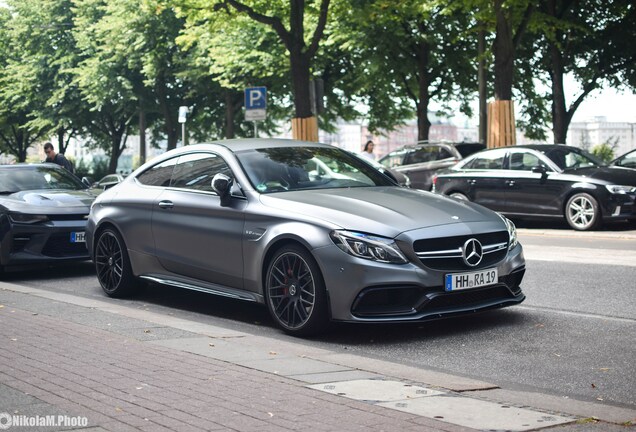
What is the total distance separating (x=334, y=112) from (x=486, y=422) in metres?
42.4

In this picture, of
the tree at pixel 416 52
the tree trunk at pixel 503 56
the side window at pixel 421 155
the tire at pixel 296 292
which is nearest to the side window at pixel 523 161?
the tree trunk at pixel 503 56

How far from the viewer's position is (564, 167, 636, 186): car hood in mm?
17867

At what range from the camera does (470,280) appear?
7.64 meters

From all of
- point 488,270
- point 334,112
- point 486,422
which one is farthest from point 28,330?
point 334,112

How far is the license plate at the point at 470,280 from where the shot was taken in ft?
24.7

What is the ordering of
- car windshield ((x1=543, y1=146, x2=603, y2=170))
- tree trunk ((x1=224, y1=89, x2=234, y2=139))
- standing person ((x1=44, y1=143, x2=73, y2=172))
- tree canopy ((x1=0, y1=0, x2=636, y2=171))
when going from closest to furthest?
car windshield ((x1=543, y1=146, x2=603, y2=170)) → standing person ((x1=44, y1=143, x2=73, y2=172)) → tree canopy ((x1=0, y1=0, x2=636, y2=171)) → tree trunk ((x1=224, y1=89, x2=234, y2=139))

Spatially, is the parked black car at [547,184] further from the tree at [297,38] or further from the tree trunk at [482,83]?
the tree trunk at [482,83]

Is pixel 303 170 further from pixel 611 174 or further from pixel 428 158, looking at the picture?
pixel 428 158

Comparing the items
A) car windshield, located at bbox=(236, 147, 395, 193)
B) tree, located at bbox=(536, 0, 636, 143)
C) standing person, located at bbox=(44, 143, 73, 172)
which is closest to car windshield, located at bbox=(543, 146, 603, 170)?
standing person, located at bbox=(44, 143, 73, 172)

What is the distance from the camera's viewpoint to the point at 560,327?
8156mm

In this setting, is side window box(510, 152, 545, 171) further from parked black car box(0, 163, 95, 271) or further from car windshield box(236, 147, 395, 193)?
car windshield box(236, 147, 395, 193)

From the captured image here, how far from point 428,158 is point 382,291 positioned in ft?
59.9

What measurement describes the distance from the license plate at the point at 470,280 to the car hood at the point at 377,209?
0.42 metres

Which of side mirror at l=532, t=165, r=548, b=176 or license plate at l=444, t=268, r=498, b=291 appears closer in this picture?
license plate at l=444, t=268, r=498, b=291
